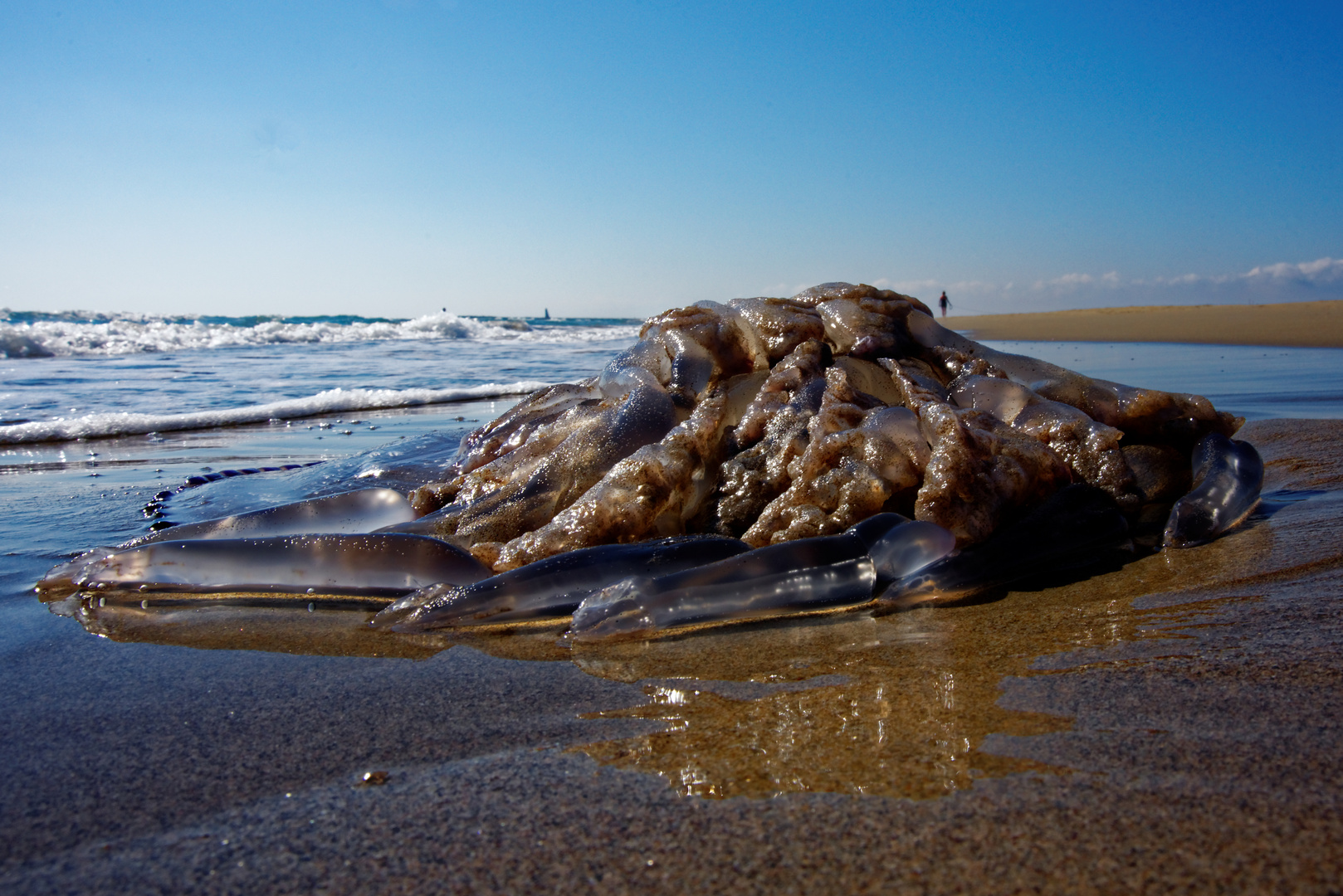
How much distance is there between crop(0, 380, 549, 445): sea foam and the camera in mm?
5266

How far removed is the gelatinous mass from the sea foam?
363 cm

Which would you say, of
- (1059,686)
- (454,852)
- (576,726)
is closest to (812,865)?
(454,852)

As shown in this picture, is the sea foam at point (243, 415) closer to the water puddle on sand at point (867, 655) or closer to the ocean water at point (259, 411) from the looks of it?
the ocean water at point (259, 411)

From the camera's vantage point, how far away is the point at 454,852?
89 cm

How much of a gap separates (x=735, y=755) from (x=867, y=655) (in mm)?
447

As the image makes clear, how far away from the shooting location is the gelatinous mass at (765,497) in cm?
176

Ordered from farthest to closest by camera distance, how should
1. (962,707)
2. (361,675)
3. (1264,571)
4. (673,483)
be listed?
(673,483), (1264,571), (361,675), (962,707)

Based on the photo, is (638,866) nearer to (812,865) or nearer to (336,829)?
(812,865)

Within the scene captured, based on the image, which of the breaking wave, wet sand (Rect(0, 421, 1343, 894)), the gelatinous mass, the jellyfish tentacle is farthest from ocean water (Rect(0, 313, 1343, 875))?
the breaking wave

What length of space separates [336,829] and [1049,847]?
0.79 meters

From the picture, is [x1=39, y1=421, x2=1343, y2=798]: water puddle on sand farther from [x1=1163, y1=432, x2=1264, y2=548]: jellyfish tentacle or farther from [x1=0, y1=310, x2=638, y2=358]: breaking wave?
[x1=0, y1=310, x2=638, y2=358]: breaking wave

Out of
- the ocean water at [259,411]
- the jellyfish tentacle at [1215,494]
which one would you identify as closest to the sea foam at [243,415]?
the ocean water at [259,411]

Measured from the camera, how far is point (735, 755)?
108cm

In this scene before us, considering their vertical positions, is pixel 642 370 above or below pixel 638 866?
above
